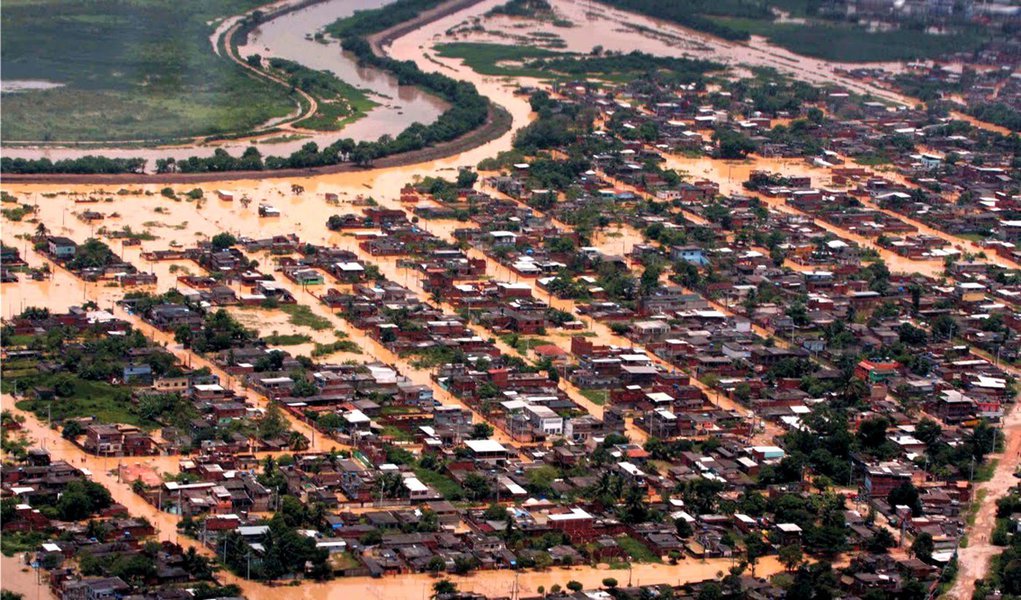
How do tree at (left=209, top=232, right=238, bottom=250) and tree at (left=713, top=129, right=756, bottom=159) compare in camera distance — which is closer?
tree at (left=209, top=232, right=238, bottom=250)

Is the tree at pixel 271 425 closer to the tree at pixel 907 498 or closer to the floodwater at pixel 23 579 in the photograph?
the floodwater at pixel 23 579

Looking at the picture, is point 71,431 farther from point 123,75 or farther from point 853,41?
point 853,41

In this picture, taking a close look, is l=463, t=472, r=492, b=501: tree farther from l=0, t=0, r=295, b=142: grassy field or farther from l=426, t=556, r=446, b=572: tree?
l=0, t=0, r=295, b=142: grassy field

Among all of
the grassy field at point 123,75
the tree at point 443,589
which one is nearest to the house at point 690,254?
the grassy field at point 123,75

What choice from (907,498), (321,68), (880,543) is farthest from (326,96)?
(880,543)

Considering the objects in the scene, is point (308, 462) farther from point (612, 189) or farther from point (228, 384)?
point (612, 189)

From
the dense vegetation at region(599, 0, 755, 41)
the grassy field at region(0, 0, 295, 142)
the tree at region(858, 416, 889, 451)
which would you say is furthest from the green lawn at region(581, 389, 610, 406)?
the dense vegetation at region(599, 0, 755, 41)

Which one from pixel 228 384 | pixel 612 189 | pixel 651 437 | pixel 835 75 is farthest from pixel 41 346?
pixel 835 75
